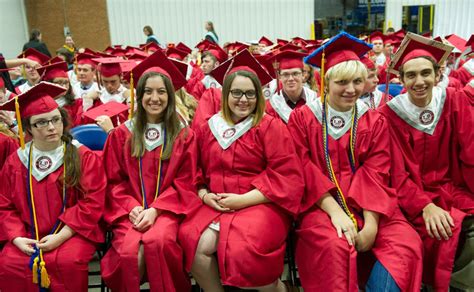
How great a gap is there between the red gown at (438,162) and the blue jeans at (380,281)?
40 centimetres

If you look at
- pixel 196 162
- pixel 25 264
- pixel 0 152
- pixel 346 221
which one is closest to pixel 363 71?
pixel 346 221

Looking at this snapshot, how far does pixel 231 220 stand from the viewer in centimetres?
225

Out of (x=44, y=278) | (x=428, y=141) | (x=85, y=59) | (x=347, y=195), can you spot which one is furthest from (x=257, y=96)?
(x=85, y=59)

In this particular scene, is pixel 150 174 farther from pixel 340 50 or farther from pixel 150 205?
pixel 340 50

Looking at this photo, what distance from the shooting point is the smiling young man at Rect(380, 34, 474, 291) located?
234 centimetres

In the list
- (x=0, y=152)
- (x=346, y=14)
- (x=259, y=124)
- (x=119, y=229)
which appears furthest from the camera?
(x=346, y=14)

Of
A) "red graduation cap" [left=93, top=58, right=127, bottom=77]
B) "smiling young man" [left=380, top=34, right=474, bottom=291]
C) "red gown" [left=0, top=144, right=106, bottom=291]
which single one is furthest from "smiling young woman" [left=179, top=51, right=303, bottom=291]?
"red graduation cap" [left=93, top=58, right=127, bottom=77]

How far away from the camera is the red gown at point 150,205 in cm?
215

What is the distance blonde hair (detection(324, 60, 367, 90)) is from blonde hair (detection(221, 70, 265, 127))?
445 mm

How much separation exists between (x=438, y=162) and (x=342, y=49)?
0.92m

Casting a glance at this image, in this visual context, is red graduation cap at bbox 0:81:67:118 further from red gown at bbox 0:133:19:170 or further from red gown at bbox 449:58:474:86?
red gown at bbox 449:58:474:86

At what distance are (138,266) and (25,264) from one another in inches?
23.9

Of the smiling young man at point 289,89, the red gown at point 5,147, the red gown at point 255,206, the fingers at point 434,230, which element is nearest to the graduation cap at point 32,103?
the red gown at point 5,147

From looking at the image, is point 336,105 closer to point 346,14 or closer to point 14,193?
point 14,193
